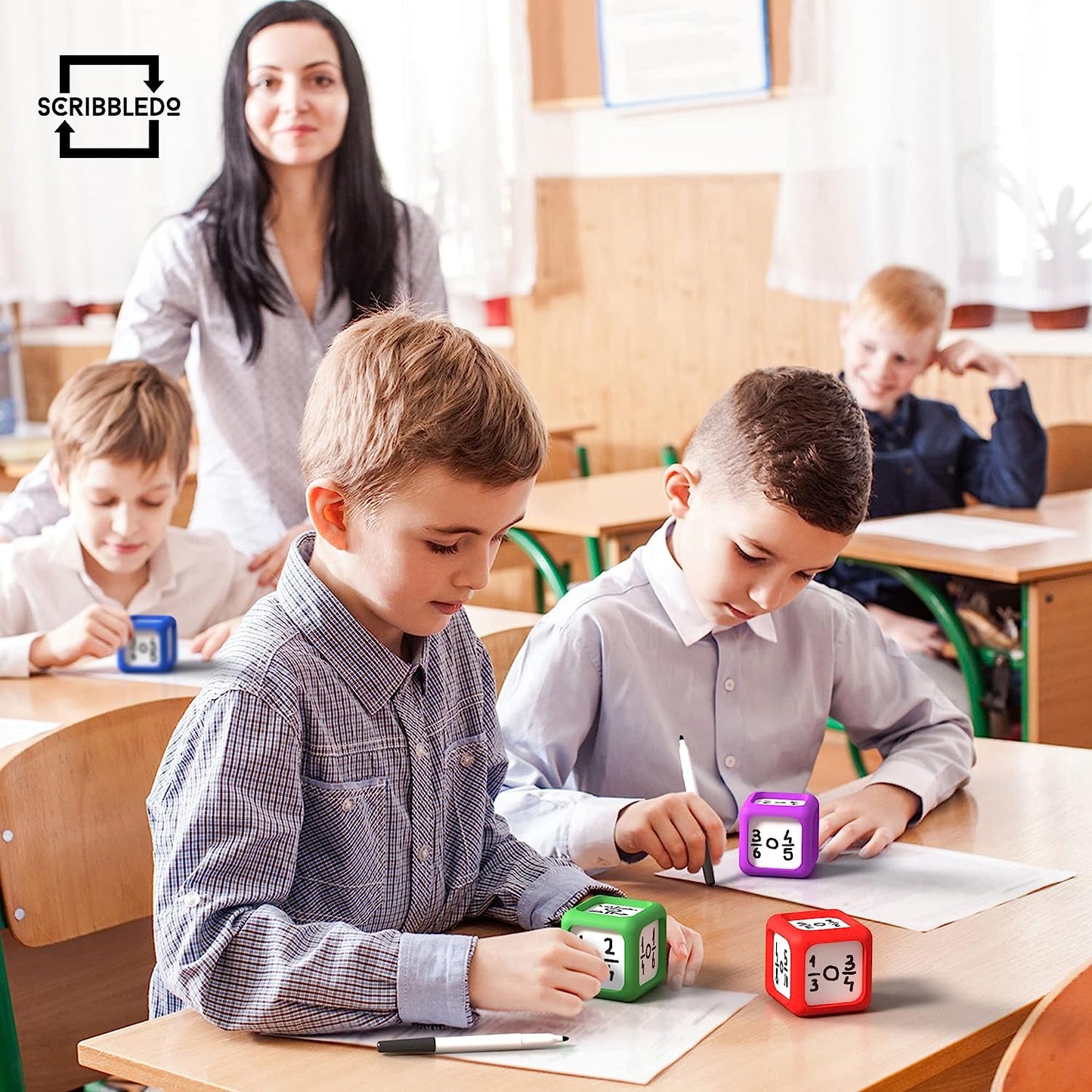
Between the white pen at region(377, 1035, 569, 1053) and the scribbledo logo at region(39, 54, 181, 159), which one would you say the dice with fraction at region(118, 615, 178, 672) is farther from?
the scribbledo logo at region(39, 54, 181, 159)

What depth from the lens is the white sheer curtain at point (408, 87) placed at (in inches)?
216

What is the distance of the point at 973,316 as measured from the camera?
442cm

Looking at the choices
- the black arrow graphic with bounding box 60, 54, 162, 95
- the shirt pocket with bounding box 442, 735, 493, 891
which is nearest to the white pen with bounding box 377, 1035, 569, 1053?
the shirt pocket with bounding box 442, 735, 493, 891

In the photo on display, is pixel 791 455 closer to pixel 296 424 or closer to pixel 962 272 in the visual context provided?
pixel 296 424

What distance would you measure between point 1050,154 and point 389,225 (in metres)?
2.06

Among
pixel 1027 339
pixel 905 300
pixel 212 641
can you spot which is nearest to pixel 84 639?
pixel 212 641

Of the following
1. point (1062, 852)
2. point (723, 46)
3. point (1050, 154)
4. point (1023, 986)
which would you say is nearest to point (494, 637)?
point (1062, 852)

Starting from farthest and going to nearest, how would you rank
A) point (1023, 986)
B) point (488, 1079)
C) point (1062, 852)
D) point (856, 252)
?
1. point (856, 252)
2. point (1062, 852)
3. point (1023, 986)
4. point (488, 1079)

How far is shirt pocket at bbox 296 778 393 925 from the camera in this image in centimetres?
121

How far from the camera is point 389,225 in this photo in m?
2.78

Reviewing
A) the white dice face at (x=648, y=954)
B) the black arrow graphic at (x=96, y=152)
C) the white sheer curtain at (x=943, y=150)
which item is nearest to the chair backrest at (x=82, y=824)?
the white dice face at (x=648, y=954)

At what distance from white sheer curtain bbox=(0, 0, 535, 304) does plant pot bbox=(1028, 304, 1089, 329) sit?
6.32 ft

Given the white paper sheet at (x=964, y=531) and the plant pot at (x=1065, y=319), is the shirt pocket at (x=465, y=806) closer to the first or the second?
the white paper sheet at (x=964, y=531)

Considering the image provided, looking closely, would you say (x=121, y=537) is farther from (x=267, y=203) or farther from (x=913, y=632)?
(x=913, y=632)
